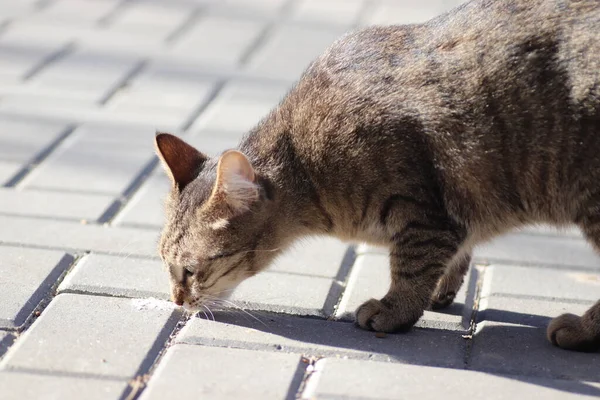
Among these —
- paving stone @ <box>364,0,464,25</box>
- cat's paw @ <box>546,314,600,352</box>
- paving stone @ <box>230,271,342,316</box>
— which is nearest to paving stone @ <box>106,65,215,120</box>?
paving stone @ <box>364,0,464,25</box>

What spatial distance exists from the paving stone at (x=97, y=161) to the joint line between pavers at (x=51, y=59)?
2.91ft

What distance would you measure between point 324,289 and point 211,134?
1641 mm

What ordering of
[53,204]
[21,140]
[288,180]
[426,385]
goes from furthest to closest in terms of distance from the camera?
[21,140], [53,204], [288,180], [426,385]

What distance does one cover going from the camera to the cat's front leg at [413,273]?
148 inches

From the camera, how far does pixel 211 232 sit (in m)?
3.79

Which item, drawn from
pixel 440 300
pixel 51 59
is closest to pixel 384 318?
pixel 440 300

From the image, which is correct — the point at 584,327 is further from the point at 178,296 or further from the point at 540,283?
the point at 178,296

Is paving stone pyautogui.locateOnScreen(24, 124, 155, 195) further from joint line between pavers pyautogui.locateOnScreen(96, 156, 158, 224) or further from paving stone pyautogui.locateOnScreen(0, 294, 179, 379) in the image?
paving stone pyautogui.locateOnScreen(0, 294, 179, 379)

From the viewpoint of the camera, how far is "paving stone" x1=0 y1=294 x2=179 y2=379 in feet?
11.0

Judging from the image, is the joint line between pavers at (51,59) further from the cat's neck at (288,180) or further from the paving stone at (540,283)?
the paving stone at (540,283)

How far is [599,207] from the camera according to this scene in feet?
11.8

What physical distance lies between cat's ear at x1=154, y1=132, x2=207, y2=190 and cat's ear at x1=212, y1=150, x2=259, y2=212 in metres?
0.28

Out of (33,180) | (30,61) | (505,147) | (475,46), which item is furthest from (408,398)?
(30,61)

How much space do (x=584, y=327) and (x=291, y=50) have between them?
349 centimetres
